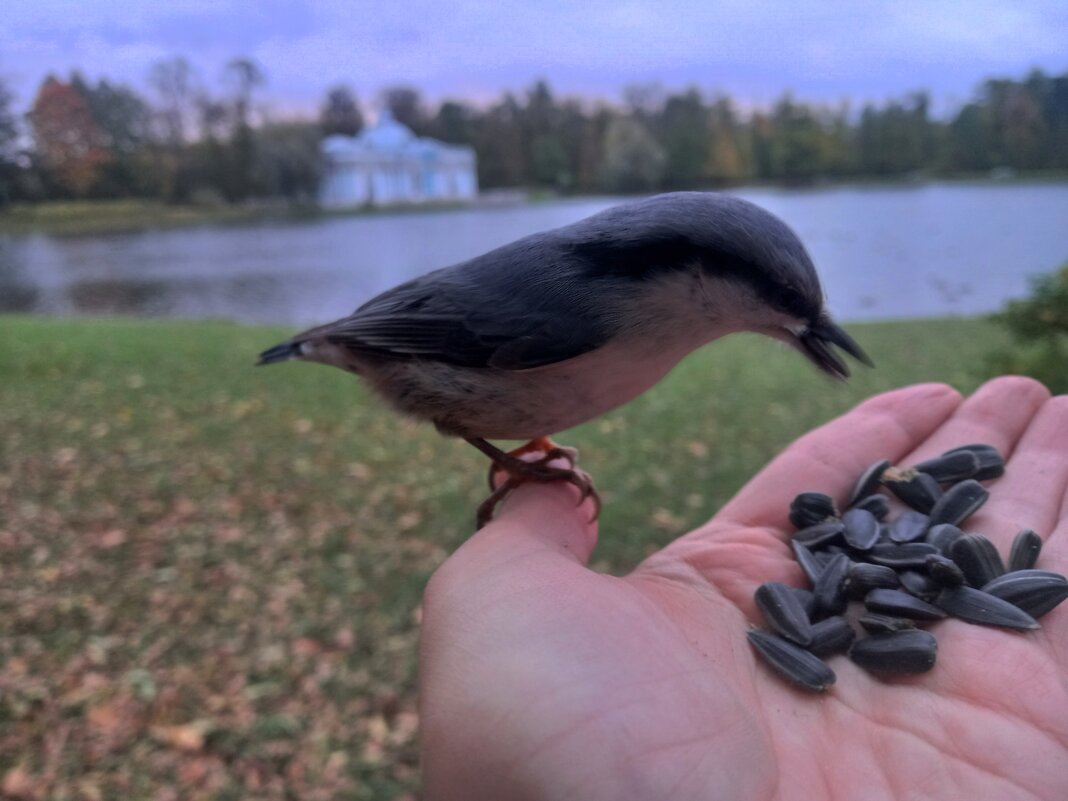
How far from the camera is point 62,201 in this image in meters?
10.4

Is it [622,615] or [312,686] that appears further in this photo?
[312,686]

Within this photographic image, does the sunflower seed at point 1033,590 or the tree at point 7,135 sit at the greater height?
the tree at point 7,135

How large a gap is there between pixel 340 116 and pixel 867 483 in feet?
69.0

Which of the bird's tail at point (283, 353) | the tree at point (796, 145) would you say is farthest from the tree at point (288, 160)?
the bird's tail at point (283, 353)

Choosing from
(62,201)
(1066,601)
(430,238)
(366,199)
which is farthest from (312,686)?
(366,199)

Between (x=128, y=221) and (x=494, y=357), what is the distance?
13518mm

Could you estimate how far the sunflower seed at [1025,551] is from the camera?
1.89 metres

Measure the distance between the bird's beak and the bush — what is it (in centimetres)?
262

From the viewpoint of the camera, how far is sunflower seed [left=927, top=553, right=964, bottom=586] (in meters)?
1.84

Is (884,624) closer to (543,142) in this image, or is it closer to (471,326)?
(471,326)

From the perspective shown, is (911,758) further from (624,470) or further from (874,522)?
(624,470)

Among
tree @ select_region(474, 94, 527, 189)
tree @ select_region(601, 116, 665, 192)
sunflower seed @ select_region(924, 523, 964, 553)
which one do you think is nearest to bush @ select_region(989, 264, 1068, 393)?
sunflower seed @ select_region(924, 523, 964, 553)

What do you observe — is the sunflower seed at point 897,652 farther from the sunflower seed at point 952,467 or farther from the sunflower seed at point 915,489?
the sunflower seed at point 952,467

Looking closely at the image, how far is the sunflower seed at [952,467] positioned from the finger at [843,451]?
7.1 inches
